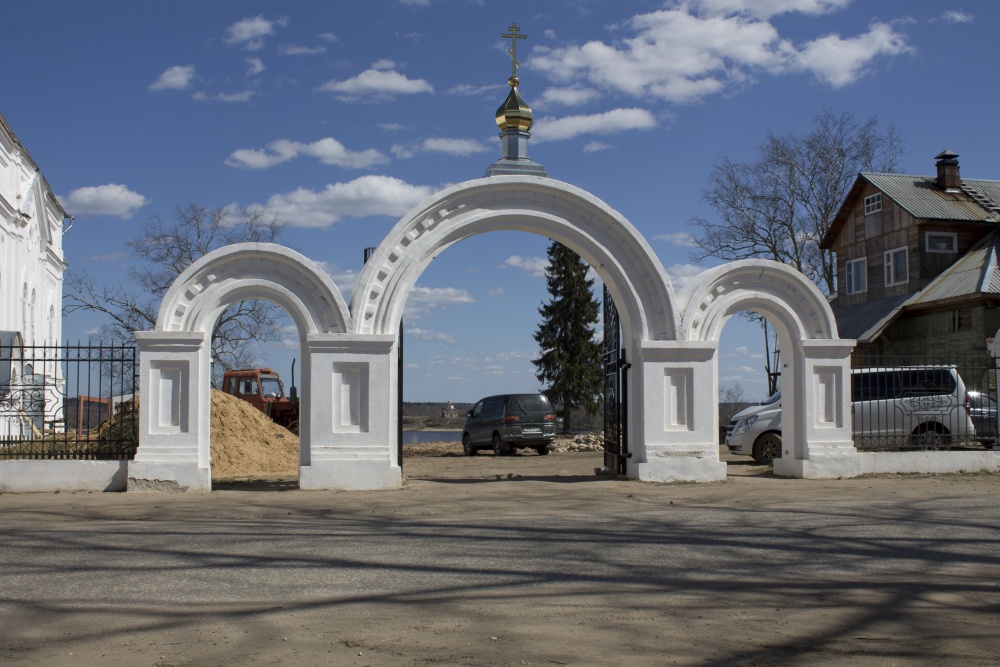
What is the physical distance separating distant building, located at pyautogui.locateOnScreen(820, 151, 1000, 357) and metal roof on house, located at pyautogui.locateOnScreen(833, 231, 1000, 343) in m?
0.05

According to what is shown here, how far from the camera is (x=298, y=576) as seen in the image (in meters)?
7.75

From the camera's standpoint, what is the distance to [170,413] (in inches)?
570

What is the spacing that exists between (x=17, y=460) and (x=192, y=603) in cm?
929

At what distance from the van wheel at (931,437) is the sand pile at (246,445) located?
12.0 m

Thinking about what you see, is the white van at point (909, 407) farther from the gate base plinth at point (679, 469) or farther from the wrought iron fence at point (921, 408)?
the gate base plinth at point (679, 469)

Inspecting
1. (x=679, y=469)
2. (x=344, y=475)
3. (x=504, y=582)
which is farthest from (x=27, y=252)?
(x=504, y=582)

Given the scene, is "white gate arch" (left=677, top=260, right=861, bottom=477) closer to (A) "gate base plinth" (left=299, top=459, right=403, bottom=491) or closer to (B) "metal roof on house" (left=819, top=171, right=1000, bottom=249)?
(A) "gate base plinth" (left=299, top=459, right=403, bottom=491)

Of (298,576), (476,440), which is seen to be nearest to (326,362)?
(298,576)

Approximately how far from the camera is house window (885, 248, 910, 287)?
116ft

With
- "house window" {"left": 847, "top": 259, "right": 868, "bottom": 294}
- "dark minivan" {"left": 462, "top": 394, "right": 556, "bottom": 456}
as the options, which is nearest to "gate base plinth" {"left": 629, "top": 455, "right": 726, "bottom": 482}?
"dark minivan" {"left": 462, "top": 394, "right": 556, "bottom": 456}

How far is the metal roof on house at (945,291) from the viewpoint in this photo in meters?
30.8

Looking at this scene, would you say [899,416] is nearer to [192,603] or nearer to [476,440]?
[476,440]

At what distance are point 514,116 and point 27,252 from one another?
21.6m

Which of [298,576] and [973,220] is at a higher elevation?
[973,220]
